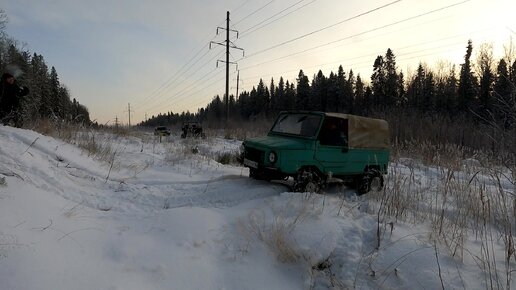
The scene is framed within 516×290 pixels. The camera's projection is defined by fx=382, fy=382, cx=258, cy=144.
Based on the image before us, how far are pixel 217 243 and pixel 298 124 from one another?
407 centimetres

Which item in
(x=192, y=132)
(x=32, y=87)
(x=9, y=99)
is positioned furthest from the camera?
(x=32, y=87)

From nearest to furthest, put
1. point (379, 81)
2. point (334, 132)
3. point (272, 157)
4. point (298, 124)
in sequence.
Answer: point (272, 157) < point (334, 132) < point (298, 124) < point (379, 81)

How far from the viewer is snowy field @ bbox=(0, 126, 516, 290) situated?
11.0ft

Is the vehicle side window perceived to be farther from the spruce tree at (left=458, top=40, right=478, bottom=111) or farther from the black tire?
the spruce tree at (left=458, top=40, right=478, bottom=111)

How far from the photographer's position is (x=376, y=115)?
2766 cm

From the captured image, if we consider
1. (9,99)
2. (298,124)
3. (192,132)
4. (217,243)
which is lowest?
(217,243)

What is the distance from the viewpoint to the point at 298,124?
7.83 metres

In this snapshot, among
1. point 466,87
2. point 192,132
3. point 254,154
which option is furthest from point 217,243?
point 466,87

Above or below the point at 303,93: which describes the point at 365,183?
below

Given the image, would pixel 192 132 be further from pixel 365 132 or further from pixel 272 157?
pixel 272 157

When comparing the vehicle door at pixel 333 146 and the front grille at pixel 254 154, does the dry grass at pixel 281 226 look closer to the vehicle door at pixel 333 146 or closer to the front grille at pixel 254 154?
the front grille at pixel 254 154

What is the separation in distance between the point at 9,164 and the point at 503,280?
19.4ft

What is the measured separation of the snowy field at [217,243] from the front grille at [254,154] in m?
1.24

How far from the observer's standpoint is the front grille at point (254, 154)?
281 inches
